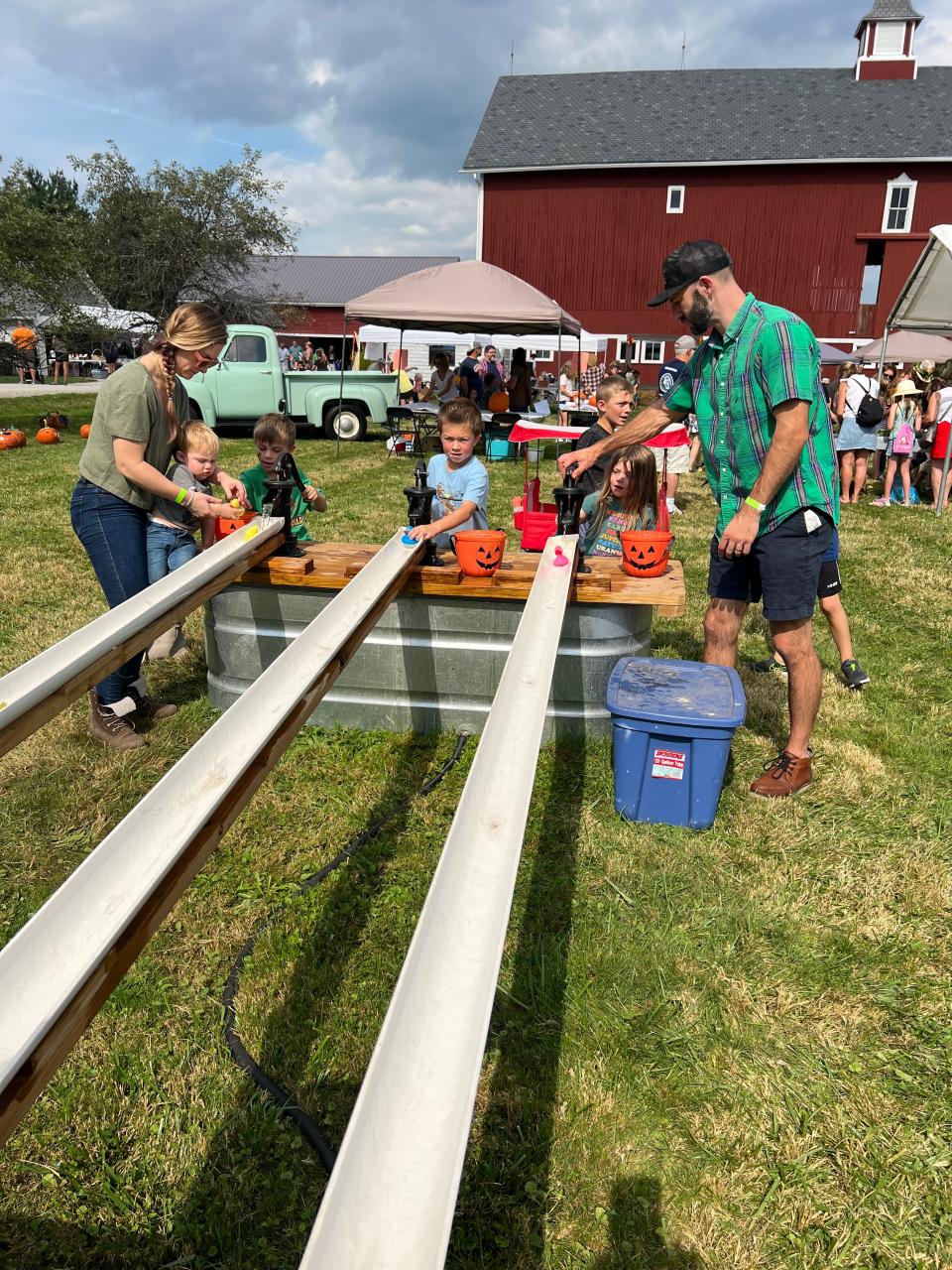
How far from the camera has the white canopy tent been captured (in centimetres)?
1063

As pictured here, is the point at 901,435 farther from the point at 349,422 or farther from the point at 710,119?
the point at 710,119

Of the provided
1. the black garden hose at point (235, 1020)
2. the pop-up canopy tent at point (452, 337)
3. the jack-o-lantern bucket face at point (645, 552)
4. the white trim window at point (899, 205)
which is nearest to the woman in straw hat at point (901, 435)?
the pop-up canopy tent at point (452, 337)

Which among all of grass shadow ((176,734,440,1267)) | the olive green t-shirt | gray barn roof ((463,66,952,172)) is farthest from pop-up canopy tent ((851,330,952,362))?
grass shadow ((176,734,440,1267))

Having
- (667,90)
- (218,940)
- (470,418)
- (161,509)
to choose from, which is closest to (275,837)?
(218,940)

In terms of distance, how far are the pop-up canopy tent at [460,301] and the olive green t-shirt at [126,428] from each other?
10.6 metres

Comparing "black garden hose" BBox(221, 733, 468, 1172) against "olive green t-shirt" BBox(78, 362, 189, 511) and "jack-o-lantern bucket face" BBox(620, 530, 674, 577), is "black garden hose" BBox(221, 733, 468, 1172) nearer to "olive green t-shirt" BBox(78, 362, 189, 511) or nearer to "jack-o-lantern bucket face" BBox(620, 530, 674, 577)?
"jack-o-lantern bucket face" BBox(620, 530, 674, 577)

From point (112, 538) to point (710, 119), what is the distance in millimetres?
37856

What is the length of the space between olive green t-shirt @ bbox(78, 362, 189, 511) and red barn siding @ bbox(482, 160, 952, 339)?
103ft

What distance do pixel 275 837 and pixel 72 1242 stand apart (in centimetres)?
159

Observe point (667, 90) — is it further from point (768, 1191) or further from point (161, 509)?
point (768, 1191)

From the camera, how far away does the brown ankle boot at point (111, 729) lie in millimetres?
4059

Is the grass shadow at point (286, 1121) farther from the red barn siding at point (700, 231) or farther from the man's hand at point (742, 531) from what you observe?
the red barn siding at point (700, 231)

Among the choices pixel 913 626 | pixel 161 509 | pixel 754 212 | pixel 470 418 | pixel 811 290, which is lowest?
pixel 913 626

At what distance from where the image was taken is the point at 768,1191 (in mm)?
2006
